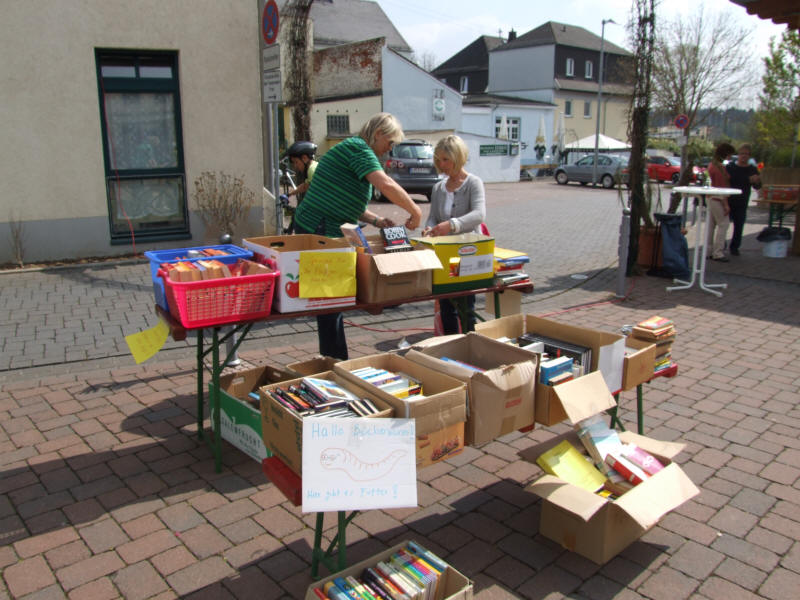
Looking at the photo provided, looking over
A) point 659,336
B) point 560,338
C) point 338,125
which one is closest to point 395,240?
point 560,338

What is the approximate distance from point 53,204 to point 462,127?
1037 inches

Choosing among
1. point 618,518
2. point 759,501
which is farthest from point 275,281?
point 759,501

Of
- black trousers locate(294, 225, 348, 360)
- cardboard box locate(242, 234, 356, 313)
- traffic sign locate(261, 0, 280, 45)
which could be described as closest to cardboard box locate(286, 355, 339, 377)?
cardboard box locate(242, 234, 356, 313)

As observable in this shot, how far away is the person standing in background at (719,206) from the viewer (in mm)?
10062

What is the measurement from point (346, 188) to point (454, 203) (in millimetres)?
1192

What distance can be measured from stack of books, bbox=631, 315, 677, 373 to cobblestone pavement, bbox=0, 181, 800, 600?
581 mm

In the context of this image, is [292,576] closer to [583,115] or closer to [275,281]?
[275,281]

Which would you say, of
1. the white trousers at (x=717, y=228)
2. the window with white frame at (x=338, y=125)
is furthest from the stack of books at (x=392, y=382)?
the window with white frame at (x=338, y=125)

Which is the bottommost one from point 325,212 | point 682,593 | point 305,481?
point 682,593

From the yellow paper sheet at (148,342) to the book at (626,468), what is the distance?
2.39 meters

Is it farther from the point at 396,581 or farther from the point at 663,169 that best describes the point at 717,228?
the point at 663,169

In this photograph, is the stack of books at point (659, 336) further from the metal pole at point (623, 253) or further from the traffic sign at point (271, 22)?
the traffic sign at point (271, 22)

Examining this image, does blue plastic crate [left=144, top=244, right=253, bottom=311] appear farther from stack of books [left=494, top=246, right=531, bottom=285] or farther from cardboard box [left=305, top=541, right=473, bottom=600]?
cardboard box [left=305, top=541, right=473, bottom=600]

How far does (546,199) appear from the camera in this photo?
2217cm
